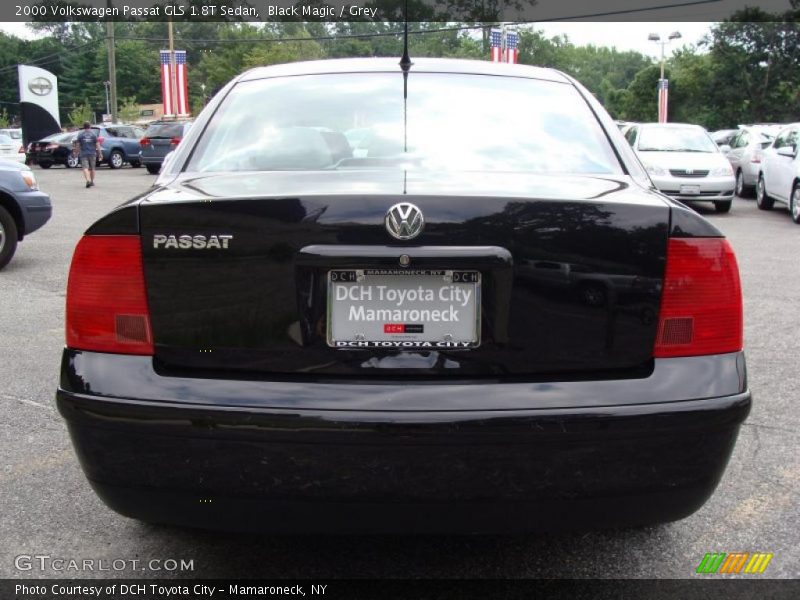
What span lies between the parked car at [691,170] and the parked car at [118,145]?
20.7m

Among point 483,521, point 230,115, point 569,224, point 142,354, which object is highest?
point 230,115

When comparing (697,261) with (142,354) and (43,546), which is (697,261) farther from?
(43,546)

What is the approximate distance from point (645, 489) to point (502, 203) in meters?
0.83

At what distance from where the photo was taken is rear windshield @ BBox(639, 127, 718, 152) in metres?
15.3

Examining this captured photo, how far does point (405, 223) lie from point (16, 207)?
7513 mm

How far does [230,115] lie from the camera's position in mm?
3133

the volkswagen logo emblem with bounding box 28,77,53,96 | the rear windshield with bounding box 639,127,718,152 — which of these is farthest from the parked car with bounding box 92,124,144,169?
the rear windshield with bounding box 639,127,718,152

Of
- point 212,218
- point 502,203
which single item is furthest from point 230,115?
point 502,203

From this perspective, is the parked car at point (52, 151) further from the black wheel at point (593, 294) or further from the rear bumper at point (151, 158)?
the black wheel at point (593, 294)

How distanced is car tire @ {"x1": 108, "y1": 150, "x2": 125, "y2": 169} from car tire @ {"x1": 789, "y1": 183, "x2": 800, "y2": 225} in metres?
23.5

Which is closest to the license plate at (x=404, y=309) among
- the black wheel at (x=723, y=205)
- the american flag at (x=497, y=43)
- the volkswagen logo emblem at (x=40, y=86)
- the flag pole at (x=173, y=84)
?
the black wheel at (x=723, y=205)

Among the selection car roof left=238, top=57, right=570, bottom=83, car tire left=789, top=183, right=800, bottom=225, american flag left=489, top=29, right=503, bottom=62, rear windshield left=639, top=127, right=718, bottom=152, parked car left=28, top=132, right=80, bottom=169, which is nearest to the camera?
car roof left=238, top=57, right=570, bottom=83

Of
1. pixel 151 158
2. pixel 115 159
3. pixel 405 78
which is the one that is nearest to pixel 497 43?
pixel 151 158

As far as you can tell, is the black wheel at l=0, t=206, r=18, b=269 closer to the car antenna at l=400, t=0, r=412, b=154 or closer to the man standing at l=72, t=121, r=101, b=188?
the car antenna at l=400, t=0, r=412, b=154
